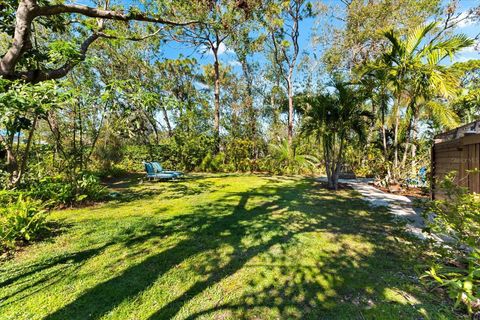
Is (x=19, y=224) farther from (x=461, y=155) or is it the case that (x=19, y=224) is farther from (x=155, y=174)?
(x=461, y=155)

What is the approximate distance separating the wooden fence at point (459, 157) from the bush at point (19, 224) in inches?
232

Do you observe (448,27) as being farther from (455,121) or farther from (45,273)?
(45,273)

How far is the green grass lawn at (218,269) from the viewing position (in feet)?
7.37

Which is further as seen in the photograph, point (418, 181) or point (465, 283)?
point (418, 181)

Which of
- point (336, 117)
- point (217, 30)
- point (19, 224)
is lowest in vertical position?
point (19, 224)

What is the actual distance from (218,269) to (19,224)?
3431mm

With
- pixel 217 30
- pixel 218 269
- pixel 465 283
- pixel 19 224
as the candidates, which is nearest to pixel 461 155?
pixel 465 283

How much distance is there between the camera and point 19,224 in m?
3.72

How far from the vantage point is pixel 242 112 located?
73.6 feet

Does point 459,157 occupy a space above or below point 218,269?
above

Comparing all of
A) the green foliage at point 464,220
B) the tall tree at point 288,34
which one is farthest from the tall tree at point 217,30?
the green foliage at point 464,220

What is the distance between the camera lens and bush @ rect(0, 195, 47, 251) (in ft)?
11.4

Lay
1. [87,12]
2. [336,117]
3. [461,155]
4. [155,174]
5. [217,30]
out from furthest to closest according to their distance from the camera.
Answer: [217,30] < [155,174] < [336,117] < [87,12] < [461,155]

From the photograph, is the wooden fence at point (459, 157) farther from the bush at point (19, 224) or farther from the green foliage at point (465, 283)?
the bush at point (19, 224)
